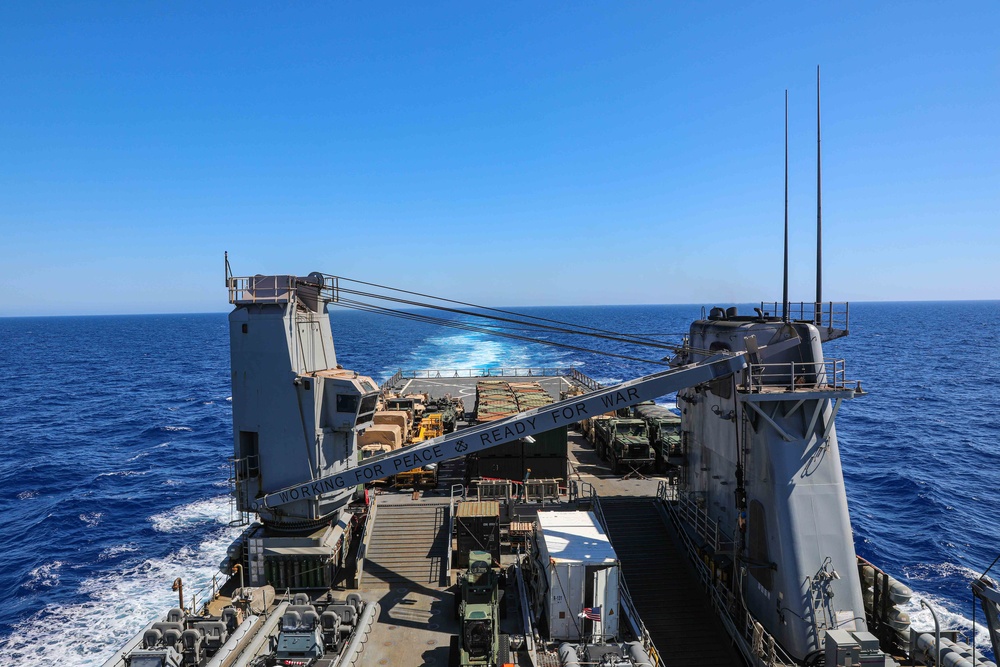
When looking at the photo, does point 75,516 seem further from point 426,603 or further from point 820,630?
point 820,630

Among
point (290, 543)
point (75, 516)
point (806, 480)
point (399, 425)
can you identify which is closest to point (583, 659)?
point (806, 480)

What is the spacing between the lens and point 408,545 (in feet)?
81.7

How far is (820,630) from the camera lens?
1781 cm

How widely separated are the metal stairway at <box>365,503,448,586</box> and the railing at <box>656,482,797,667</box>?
10.0 metres

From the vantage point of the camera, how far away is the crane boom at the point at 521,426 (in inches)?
798

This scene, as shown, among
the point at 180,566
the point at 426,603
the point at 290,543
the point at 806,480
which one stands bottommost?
the point at 180,566

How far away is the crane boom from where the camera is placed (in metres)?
20.3

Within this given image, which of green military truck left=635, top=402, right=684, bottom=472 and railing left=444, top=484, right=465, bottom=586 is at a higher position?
green military truck left=635, top=402, right=684, bottom=472

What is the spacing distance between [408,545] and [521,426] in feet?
27.5

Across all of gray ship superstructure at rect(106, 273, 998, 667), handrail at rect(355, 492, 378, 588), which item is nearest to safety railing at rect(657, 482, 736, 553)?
gray ship superstructure at rect(106, 273, 998, 667)

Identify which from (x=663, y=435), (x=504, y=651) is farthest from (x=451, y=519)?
(x=663, y=435)

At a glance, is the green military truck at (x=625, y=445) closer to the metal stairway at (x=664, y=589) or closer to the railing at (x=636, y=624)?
the metal stairway at (x=664, y=589)

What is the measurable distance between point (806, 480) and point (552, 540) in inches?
338

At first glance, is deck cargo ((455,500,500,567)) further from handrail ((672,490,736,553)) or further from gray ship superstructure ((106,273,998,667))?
handrail ((672,490,736,553))
